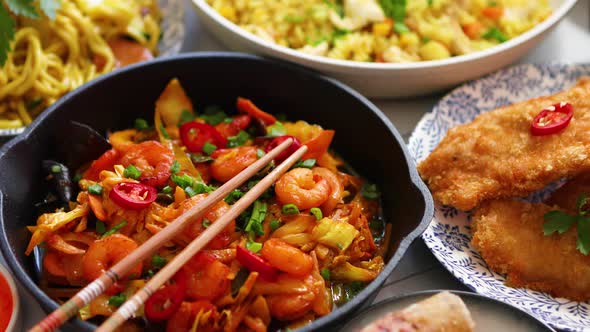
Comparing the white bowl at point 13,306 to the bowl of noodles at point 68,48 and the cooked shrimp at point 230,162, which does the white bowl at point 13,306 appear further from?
the cooked shrimp at point 230,162

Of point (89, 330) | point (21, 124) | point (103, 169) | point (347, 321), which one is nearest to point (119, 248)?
point (89, 330)

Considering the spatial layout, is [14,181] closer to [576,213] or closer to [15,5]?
[15,5]

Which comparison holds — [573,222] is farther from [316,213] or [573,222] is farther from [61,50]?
[61,50]

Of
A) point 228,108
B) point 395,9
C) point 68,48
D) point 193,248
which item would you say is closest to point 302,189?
point 193,248

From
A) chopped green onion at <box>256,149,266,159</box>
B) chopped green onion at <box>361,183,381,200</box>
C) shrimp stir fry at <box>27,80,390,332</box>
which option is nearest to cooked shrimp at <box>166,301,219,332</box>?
shrimp stir fry at <box>27,80,390,332</box>

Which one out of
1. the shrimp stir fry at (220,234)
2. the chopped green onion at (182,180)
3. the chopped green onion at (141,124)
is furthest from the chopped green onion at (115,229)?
the chopped green onion at (141,124)

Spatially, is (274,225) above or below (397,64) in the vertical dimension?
below

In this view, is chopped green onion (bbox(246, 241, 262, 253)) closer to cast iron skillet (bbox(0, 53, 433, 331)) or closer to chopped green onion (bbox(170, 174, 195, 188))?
chopped green onion (bbox(170, 174, 195, 188))
